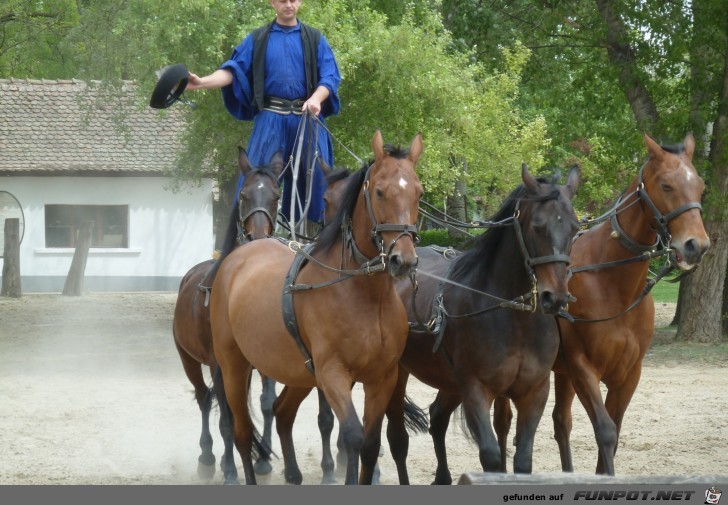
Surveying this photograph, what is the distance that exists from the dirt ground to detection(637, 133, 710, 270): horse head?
7.37 ft

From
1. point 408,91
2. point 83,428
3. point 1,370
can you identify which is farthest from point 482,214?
point 83,428

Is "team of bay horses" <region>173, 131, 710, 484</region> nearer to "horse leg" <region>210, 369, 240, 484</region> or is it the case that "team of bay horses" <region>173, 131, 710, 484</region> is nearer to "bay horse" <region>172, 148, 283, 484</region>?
"horse leg" <region>210, 369, 240, 484</region>

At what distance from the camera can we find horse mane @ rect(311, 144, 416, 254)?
584 cm

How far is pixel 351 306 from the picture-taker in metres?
5.91

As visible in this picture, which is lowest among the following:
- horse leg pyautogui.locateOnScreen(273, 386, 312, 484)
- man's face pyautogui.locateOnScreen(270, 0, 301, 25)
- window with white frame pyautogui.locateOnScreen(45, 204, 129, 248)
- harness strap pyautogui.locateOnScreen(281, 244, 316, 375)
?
window with white frame pyautogui.locateOnScreen(45, 204, 129, 248)

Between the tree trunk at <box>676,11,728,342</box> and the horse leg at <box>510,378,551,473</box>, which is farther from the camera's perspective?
the tree trunk at <box>676,11,728,342</box>

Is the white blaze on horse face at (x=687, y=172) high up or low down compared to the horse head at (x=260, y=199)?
up

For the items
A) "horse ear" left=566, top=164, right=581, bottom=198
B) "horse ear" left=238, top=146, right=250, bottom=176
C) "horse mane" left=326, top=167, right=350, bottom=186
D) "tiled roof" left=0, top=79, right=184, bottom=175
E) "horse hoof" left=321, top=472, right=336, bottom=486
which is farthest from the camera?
"tiled roof" left=0, top=79, right=184, bottom=175

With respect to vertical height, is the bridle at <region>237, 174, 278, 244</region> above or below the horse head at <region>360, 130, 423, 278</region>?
below

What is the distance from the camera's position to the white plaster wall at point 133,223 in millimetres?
30266

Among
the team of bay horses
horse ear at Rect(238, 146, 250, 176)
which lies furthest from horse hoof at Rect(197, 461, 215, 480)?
horse ear at Rect(238, 146, 250, 176)

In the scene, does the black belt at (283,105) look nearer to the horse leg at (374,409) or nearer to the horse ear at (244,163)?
the horse ear at (244,163)

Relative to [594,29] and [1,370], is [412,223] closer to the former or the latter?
[1,370]

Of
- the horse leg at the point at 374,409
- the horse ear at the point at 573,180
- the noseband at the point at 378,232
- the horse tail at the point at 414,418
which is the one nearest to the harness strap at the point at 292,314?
the horse leg at the point at 374,409
